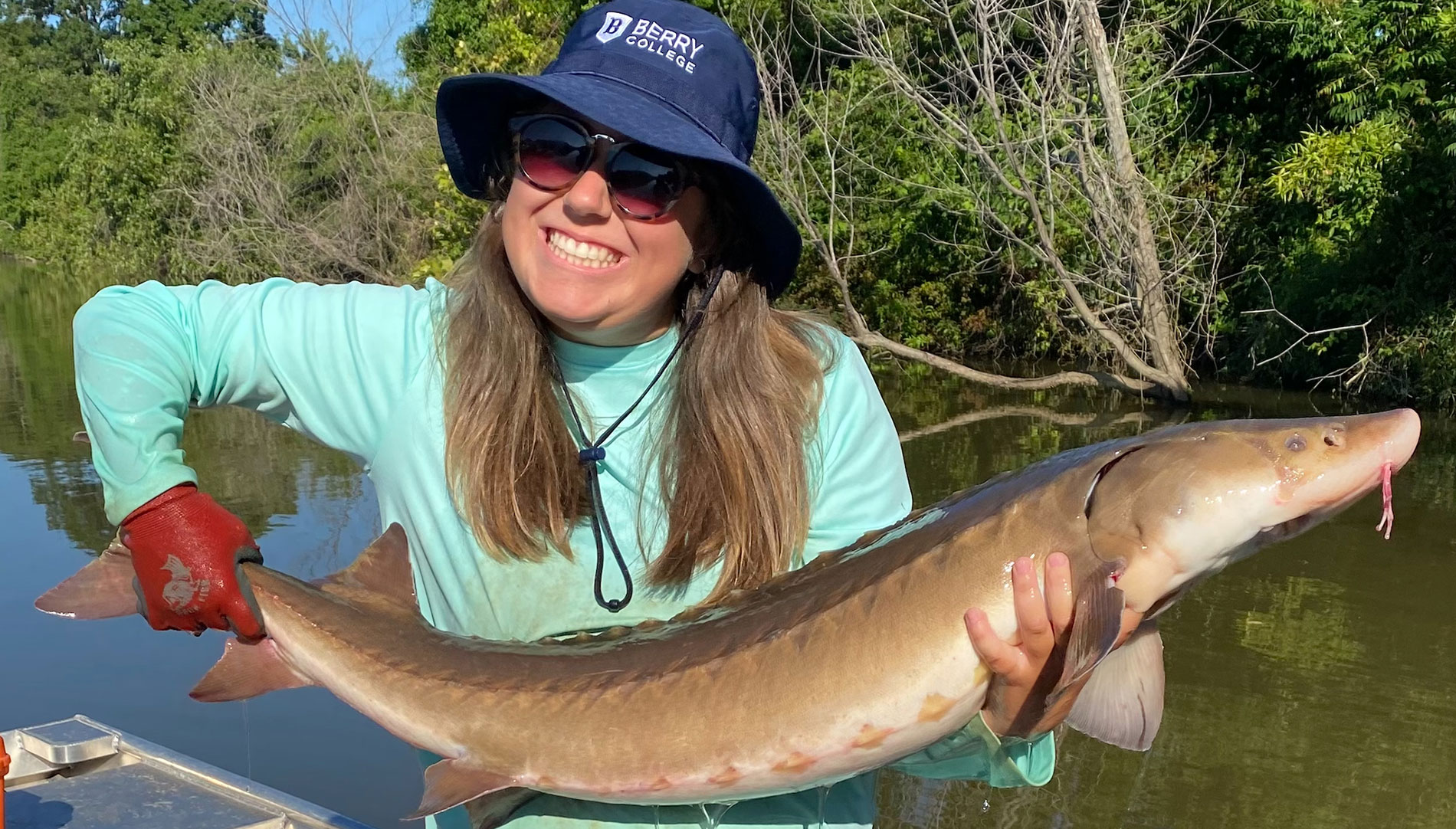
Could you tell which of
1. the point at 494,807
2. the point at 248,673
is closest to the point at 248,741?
the point at 248,673

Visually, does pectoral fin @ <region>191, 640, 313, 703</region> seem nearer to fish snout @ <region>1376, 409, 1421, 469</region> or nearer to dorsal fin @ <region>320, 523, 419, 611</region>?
dorsal fin @ <region>320, 523, 419, 611</region>

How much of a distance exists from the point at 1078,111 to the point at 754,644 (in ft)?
47.0

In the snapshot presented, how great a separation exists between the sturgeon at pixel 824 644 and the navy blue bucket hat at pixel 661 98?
22.9 inches

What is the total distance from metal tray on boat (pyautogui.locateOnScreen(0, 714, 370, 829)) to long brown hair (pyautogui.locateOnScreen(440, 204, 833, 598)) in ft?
4.81

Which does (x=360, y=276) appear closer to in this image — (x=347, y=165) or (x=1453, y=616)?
(x=347, y=165)

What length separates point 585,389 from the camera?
2.08 meters

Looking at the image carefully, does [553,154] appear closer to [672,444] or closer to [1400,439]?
[672,444]

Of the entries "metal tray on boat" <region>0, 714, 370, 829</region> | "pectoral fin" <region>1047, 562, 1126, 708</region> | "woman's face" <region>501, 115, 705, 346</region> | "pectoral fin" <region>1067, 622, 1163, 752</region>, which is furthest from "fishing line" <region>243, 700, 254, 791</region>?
"pectoral fin" <region>1047, 562, 1126, 708</region>

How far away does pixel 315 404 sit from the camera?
1982 mm

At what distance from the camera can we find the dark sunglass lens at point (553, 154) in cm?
198

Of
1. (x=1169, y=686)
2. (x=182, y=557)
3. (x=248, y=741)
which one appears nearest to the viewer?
(x=182, y=557)

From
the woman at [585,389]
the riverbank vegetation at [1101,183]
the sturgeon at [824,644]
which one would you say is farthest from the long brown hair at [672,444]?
the riverbank vegetation at [1101,183]

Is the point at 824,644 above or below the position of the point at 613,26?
below

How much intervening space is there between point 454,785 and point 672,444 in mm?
627
